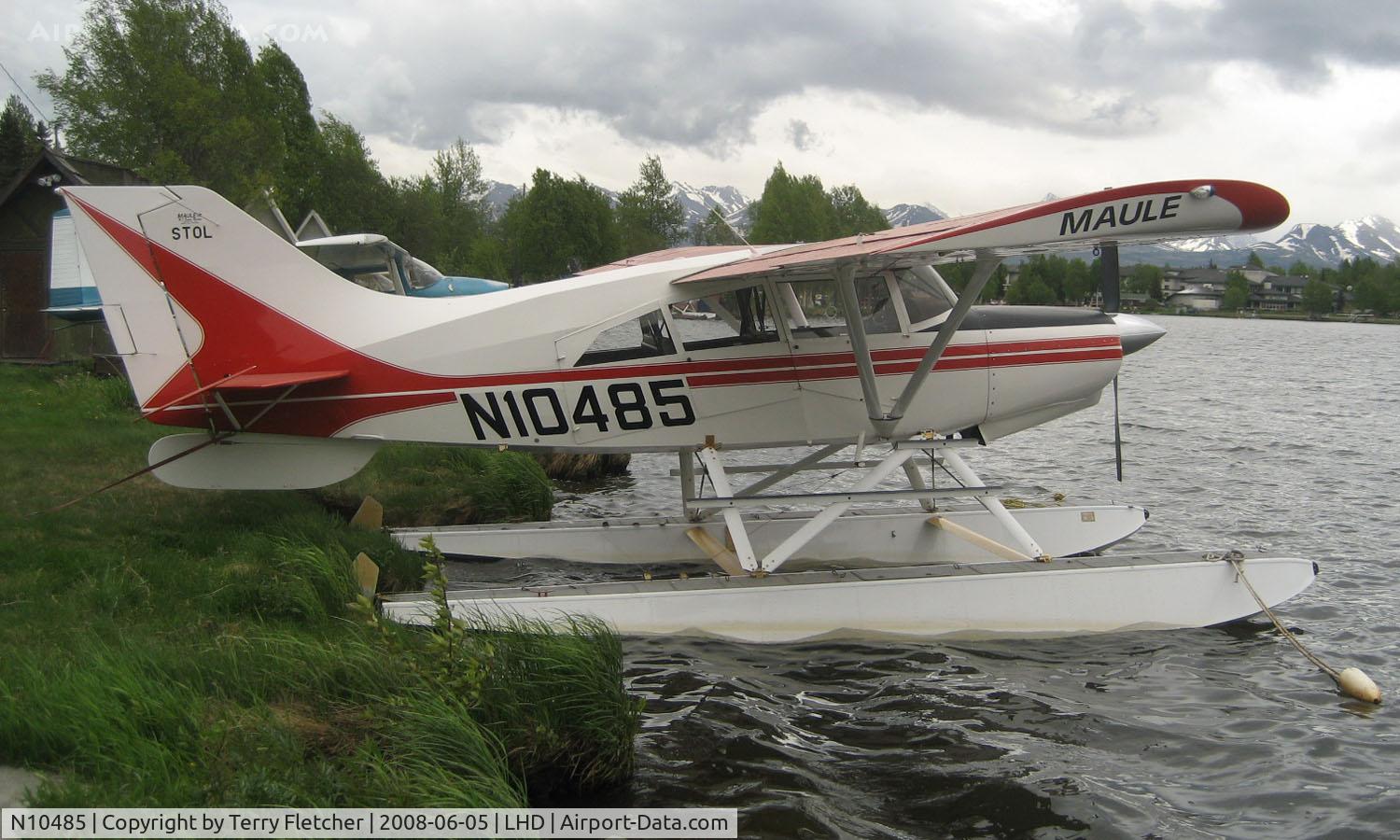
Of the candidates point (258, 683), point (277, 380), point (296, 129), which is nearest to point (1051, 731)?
point (258, 683)

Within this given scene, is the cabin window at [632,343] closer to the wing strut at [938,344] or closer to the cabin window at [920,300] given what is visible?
the wing strut at [938,344]

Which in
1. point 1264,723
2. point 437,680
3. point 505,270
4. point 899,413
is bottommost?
point 1264,723

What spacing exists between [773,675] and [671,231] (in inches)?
3749

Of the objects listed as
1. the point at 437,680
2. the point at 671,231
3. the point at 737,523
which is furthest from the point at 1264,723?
the point at 671,231

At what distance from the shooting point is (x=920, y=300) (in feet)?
28.1

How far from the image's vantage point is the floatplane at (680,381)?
24.7 ft

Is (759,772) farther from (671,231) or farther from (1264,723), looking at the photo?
(671,231)

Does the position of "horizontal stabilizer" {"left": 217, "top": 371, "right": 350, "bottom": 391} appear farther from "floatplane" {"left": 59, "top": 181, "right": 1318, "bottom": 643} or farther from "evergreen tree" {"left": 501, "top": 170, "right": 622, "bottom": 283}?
"evergreen tree" {"left": 501, "top": 170, "right": 622, "bottom": 283}

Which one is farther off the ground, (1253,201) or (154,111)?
(154,111)

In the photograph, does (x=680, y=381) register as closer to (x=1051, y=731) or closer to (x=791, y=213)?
(x=1051, y=731)

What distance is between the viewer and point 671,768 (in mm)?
5426

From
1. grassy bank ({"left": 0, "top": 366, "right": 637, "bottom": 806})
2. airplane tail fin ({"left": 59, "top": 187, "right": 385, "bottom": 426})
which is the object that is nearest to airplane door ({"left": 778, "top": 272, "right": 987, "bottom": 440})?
grassy bank ({"left": 0, "top": 366, "right": 637, "bottom": 806})

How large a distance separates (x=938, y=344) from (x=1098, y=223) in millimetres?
1760

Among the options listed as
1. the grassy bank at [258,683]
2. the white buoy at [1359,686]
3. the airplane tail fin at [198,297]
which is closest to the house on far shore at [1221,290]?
the white buoy at [1359,686]
